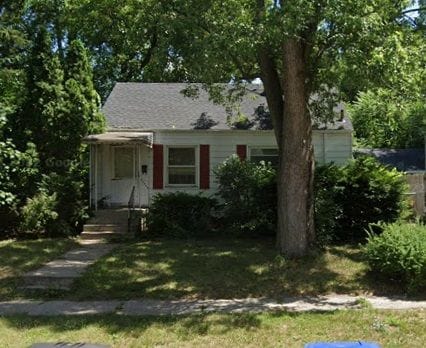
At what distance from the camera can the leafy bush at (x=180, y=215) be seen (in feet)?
47.8

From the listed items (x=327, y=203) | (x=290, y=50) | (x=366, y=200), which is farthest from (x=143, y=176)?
(x=290, y=50)

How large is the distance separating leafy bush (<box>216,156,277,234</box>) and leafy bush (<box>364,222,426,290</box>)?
400cm

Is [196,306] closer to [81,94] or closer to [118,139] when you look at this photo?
[118,139]

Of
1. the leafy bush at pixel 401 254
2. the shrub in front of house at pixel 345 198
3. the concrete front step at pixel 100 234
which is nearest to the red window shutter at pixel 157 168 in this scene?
the concrete front step at pixel 100 234

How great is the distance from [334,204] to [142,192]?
6.69 m

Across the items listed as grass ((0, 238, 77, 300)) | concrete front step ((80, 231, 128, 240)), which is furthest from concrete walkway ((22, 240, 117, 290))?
concrete front step ((80, 231, 128, 240))

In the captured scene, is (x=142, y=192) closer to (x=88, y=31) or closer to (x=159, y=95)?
(x=159, y=95)

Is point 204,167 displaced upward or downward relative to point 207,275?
upward

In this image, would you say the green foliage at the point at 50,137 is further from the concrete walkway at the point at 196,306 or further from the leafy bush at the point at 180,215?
the concrete walkway at the point at 196,306

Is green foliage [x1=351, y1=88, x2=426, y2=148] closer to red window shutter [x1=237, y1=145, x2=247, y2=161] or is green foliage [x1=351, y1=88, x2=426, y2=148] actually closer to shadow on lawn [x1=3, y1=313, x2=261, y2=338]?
red window shutter [x1=237, y1=145, x2=247, y2=161]

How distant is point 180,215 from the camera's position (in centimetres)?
1488

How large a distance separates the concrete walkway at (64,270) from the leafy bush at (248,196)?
318 cm

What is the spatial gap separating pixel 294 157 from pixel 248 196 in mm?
3542

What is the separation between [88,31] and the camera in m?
27.4
